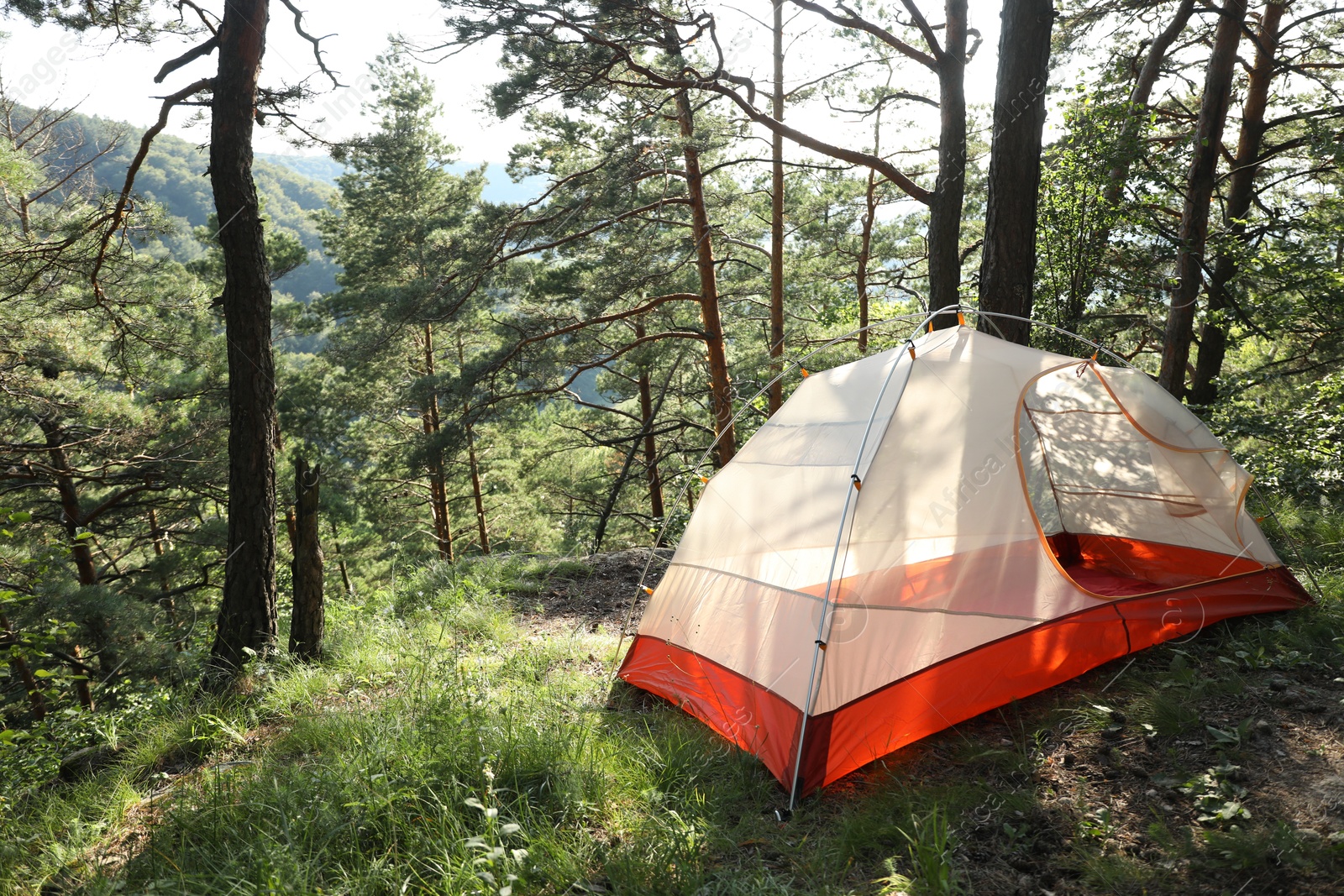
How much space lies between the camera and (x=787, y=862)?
256 centimetres

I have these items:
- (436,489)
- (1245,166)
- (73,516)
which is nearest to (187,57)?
(73,516)

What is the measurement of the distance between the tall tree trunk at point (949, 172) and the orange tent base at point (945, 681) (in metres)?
2.97

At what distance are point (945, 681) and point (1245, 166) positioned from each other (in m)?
8.03

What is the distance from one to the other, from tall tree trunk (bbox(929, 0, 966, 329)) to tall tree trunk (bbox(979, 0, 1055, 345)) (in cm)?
56

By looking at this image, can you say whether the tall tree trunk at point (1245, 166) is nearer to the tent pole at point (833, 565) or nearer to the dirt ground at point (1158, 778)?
the dirt ground at point (1158, 778)

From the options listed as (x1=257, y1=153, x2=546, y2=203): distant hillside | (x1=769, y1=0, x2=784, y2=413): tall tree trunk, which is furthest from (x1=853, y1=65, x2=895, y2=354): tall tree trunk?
(x1=257, y1=153, x2=546, y2=203): distant hillside

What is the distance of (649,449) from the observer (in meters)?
13.8

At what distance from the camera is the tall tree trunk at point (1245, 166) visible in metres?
8.03

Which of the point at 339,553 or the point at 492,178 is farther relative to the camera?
the point at 492,178

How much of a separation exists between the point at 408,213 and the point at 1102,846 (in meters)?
13.4

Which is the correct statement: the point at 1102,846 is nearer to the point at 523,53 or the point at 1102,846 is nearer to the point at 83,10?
the point at 523,53

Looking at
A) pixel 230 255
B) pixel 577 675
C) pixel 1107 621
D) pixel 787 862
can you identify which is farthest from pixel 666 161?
pixel 787 862

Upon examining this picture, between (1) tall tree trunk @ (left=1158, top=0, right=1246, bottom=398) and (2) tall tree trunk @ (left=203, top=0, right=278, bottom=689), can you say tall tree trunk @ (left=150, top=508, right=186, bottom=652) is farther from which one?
(1) tall tree trunk @ (left=1158, top=0, right=1246, bottom=398)

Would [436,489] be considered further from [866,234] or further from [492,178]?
[866,234]
